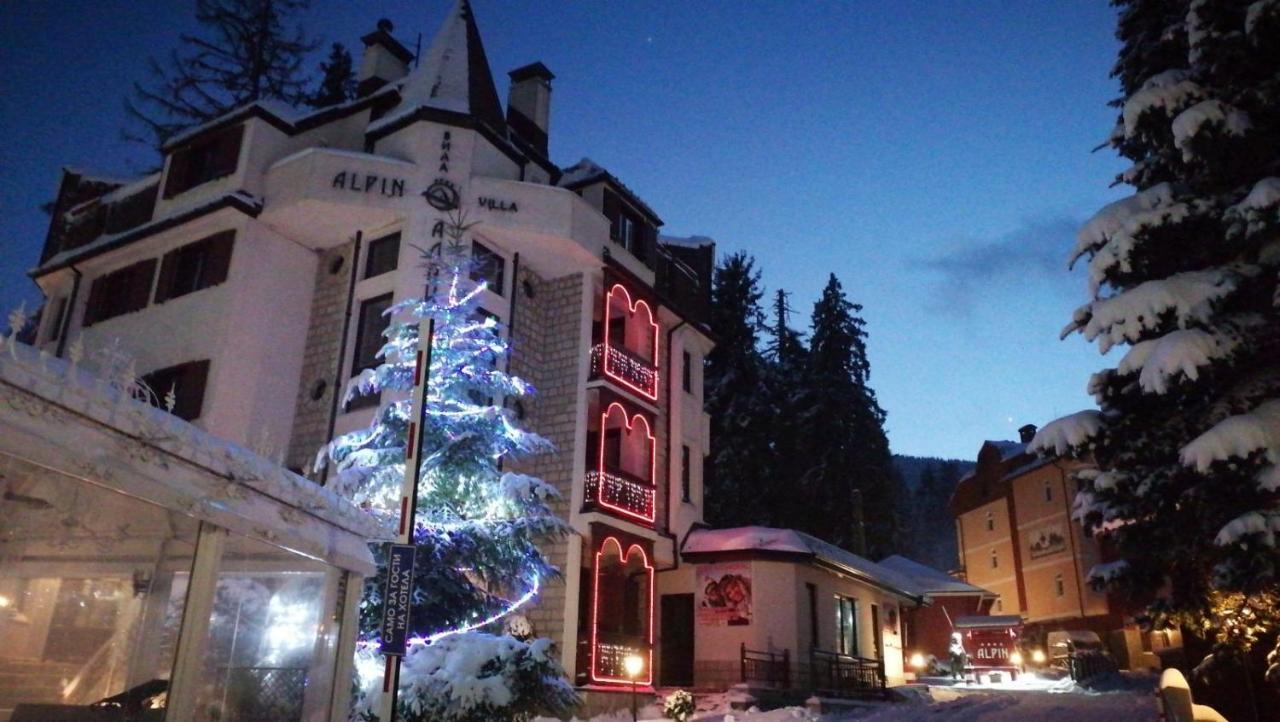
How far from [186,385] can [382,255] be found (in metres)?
5.20

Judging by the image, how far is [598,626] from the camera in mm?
21469

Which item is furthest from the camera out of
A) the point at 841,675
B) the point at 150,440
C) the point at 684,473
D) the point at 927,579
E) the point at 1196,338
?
the point at 927,579

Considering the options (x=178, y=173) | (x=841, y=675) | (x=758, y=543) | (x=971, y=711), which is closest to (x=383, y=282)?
(x=178, y=173)

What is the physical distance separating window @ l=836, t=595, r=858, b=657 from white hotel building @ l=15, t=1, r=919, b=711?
2.79ft

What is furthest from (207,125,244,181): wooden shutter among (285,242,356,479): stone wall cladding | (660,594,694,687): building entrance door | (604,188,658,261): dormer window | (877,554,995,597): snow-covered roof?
(877,554,995,597): snow-covered roof

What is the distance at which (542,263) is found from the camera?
75.4 feet

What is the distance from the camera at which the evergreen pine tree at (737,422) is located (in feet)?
137

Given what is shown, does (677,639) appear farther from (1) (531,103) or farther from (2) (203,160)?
(2) (203,160)

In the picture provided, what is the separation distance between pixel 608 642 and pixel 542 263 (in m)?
9.38

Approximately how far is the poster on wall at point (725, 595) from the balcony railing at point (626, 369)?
5083 millimetres

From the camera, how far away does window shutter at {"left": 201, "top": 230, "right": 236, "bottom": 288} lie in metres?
21.1

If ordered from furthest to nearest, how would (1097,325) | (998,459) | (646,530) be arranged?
(998,459), (646,530), (1097,325)

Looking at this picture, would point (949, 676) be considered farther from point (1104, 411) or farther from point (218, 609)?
point (218, 609)

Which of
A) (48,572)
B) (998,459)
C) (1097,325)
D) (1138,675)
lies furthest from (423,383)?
(998,459)
